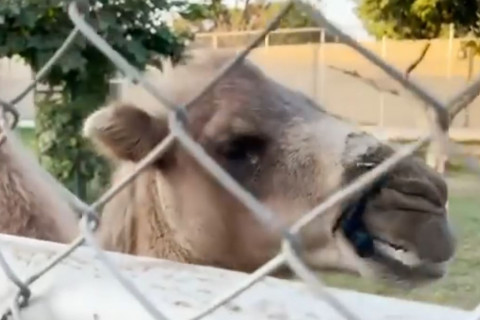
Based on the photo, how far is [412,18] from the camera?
27.8ft

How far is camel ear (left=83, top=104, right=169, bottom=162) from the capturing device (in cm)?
169

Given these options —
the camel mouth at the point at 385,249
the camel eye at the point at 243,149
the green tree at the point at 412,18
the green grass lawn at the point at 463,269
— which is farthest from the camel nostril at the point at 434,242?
the green tree at the point at 412,18

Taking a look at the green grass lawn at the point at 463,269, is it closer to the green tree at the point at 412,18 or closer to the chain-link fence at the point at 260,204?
the chain-link fence at the point at 260,204

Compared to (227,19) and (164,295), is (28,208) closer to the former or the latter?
(164,295)

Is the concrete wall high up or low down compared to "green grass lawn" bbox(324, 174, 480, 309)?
up

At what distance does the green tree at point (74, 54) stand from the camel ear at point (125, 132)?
0.50m

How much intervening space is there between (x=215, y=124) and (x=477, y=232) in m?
3.51

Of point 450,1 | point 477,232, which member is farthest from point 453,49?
point 477,232

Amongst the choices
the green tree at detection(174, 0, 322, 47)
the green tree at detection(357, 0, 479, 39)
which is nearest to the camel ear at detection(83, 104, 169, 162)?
the green tree at detection(174, 0, 322, 47)

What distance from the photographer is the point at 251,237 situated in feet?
5.51

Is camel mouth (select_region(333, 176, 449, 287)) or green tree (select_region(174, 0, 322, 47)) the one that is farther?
green tree (select_region(174, 0, 322, 47))

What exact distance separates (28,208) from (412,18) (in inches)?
296

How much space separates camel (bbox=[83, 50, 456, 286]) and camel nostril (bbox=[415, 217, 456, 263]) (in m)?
0.09

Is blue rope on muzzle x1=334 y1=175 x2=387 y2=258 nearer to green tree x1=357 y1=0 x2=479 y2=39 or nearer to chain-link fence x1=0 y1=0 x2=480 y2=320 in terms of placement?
chain-link fence x1=0 y1=0 x2=480 y2=320
